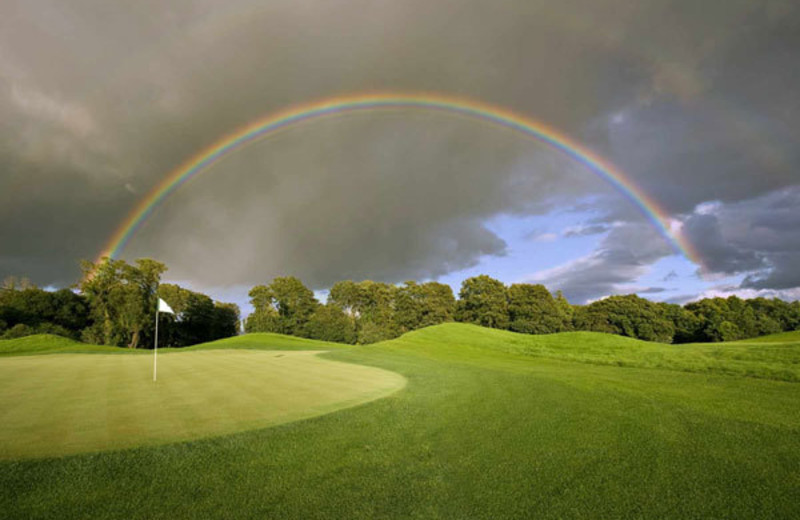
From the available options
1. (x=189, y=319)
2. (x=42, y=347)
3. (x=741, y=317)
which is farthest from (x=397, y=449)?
(x=741, y=317)

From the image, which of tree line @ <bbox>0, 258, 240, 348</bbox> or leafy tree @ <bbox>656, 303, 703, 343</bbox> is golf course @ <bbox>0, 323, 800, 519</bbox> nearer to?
tree line @ <bbox>0, 258, 240, 348</bbox>

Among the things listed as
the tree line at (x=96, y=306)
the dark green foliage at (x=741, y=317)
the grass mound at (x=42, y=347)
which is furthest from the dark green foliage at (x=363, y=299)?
the dark green foliage at (x=741, y=317)

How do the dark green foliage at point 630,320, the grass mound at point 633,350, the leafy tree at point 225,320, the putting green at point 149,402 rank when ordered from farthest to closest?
the leafy tree at point 225,320
the dark green foliage at point 630,320
the grass mound at point 633,350
the putting green at point 149,402

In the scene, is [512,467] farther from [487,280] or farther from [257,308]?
[257,308]

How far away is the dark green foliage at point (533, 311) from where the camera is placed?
6731 cm

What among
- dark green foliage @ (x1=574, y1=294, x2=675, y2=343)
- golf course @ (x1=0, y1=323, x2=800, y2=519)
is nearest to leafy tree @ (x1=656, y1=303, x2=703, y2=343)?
dark green foliage @ (x1=574, y1=294, x2=675, y2=343)

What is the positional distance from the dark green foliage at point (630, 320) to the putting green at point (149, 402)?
7185cm

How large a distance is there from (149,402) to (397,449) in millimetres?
6232

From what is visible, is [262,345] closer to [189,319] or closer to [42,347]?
[42,347]

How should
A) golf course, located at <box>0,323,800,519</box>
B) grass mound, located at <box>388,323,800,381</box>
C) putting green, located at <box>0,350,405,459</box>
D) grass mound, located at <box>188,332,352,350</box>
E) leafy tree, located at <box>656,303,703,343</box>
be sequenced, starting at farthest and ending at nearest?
leafy tree, located at <box>656,303,703,343</box>, grass mound, located at <box>188,332,352,350</box>, grass mound, located at <box>388,323,800,381</box>, putting green, located at <box>0,350,405,459</box>, golf course, located at <box>0,323,800,519</box>

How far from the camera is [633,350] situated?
876 inches

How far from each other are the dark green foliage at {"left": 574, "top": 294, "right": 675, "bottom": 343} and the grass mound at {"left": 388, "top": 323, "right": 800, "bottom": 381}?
4710 centimetres

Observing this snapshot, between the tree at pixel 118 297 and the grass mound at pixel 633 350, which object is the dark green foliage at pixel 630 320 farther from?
the tree at pixel 118 297

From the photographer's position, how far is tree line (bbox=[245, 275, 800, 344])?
69812 millimetres
